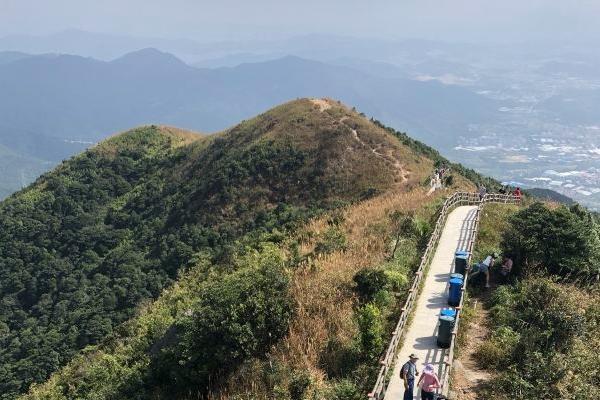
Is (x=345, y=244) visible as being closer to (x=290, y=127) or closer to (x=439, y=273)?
(x=439, y=273)

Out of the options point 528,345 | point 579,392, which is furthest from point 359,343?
point 579,392

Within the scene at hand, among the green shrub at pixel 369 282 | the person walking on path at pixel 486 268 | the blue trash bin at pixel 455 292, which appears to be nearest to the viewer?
the blue trash bin at pixel 455 292

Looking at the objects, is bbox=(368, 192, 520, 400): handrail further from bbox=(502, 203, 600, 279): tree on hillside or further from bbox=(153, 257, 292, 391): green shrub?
bbox=(153, 257, 292, 391): green shrub

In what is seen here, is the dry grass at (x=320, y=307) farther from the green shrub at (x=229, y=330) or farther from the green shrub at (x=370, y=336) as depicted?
the green shrub at (x=370, y=336)

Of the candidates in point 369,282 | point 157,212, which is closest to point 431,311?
point 369,282

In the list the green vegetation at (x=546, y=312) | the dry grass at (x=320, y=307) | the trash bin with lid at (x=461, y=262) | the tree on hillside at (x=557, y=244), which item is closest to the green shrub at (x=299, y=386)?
the dry grass at (x=320, y=307)

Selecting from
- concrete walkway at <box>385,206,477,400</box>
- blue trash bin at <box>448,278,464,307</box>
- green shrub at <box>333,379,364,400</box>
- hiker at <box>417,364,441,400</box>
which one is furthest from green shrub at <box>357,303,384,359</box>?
blue trash bin at <box>448,278,464,307</box>
